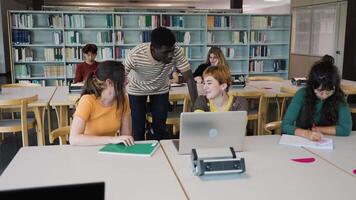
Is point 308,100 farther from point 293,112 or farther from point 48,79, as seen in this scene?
point 48,79

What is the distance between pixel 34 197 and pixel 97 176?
78 centimetres

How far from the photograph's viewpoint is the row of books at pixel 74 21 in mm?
6445

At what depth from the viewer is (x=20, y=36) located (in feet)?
20.7

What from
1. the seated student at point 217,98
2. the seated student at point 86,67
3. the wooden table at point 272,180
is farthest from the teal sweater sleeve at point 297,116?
the seated student at point 86,67

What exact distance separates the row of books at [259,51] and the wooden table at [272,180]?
5.68m

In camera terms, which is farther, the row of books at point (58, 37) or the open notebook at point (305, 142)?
the row of books at point (58, 37)

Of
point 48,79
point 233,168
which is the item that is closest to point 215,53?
point 233,168

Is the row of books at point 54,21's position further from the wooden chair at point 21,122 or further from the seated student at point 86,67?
the wooden chair at point 21,122

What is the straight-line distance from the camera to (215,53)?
176 inches

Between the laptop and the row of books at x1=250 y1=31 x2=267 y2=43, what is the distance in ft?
19.1

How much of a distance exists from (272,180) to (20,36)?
19.5ft

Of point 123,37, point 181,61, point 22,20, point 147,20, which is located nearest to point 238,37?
point 147,20

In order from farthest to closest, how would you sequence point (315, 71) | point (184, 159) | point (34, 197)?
point (315, 71) → point (184, 159) → point (34, 197)

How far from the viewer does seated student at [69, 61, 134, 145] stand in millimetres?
2080
